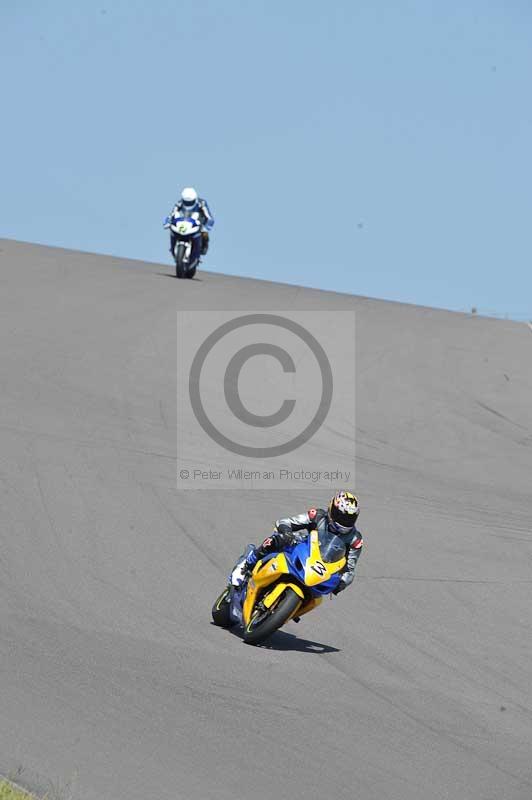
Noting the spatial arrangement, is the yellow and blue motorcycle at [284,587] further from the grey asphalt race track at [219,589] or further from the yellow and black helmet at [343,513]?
the grey asphalt race track at [219,589]

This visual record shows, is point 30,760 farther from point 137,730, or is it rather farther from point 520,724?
point 520,724

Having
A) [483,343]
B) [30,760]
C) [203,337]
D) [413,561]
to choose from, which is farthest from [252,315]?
[30,760]

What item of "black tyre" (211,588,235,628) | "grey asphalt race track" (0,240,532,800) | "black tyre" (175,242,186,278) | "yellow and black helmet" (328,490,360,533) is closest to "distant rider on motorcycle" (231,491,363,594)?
"yellow and black helmet" (328,490,360,533)

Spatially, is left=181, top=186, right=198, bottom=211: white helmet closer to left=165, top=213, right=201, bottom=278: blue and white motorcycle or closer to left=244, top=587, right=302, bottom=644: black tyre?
left=165, top=213, right=201, bottom=278: blue and white motorcycle

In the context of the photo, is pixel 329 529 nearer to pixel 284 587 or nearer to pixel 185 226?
pixel 284 587

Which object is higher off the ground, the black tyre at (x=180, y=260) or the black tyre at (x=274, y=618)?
the black tyre at (x=180, y=260)

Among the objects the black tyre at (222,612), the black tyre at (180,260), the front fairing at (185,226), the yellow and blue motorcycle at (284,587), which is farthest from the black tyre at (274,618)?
the black tyre at (180,260)

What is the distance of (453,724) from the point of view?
8.30 m

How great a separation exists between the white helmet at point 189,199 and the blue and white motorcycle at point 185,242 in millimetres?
211

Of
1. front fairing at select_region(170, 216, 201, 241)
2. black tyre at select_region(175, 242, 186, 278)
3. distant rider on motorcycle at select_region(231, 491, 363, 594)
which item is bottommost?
distant rider on motorcycle at select_region(231, 491, 363, 594)

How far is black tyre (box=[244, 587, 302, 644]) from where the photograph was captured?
9.50 metres

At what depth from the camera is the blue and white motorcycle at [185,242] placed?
28281mm

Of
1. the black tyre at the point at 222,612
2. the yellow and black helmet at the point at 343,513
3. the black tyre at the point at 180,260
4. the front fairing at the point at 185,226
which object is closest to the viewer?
the yellow and black helmet at the point at 343,513

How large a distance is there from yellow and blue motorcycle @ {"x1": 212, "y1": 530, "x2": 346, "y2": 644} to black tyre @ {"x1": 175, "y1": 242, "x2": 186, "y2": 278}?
19.7 metres
